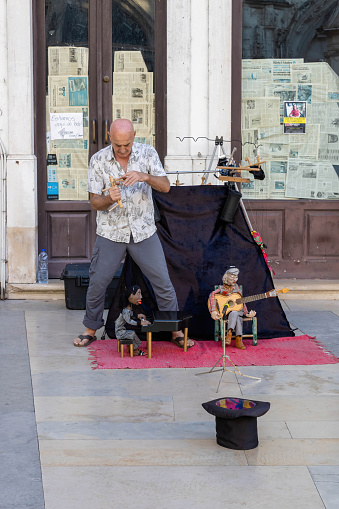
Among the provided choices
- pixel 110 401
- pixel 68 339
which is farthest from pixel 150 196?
pixel 110 401

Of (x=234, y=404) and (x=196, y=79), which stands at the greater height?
(x=196, y=79)

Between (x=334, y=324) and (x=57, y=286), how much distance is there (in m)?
3.01

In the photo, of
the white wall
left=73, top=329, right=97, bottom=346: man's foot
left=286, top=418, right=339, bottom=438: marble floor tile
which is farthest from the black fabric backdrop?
left=286, top=418, right=339, bottom=438: marble floor tile

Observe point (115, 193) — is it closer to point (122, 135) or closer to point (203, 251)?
point (122, 135)

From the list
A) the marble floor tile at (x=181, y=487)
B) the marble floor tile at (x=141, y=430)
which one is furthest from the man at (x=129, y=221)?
the marble floor tile at (x=181, y=487)

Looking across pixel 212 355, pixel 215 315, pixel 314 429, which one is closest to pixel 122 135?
pixel 215 315

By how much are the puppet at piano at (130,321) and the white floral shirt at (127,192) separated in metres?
0.46

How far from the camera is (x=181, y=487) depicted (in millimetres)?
4145

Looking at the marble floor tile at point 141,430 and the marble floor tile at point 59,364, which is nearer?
the marble floor tile at point 141,430

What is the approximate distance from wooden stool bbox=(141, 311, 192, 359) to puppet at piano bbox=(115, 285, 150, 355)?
0.08m

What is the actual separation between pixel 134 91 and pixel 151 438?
541cm

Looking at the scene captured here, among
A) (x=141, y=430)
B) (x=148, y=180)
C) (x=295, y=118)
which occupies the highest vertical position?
(x=295, y=118)

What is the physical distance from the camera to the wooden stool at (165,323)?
6.57 m

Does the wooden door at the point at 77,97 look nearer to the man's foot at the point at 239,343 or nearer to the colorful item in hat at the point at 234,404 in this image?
the man's foot at the point at 239,343
